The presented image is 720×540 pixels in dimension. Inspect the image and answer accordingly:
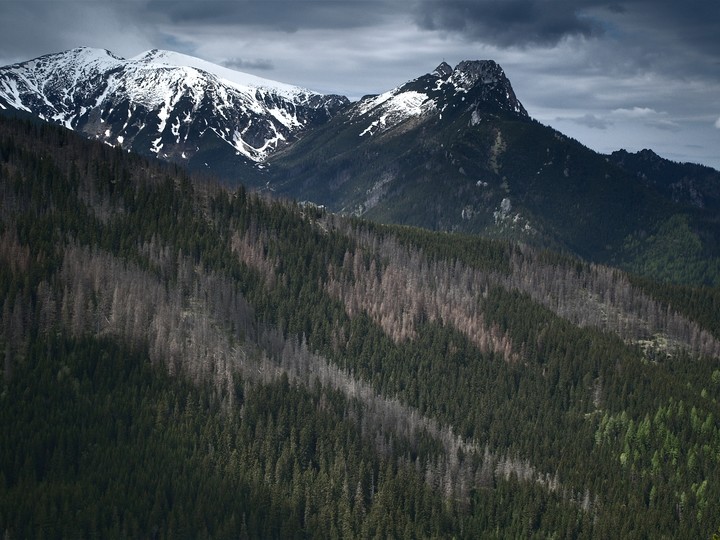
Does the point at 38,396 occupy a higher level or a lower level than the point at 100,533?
higher

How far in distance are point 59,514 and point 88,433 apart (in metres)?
29.3

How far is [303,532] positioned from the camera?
586 feet

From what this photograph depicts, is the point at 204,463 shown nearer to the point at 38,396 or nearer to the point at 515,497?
the point at 38,396

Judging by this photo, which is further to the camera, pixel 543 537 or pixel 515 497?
pixel 515 497

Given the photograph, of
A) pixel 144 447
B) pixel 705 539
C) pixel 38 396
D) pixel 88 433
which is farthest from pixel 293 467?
pixel 705 539

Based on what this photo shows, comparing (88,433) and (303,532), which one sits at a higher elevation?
(88,433)

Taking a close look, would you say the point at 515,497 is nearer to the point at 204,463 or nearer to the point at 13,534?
the point at 204,463

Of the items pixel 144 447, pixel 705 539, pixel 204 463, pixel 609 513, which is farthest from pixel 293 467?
pixel 705 539

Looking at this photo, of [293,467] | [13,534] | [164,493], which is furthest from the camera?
[293,467]

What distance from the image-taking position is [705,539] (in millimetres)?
192625

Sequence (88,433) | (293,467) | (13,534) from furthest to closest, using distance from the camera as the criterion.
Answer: (293,467) < (88,433) < (13,534)

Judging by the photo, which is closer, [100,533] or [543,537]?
[100,533]

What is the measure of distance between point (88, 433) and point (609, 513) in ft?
390

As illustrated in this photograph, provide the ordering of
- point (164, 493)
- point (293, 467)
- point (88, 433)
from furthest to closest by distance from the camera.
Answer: point (293, 467) → point (88, 433) → point (164, 493)
